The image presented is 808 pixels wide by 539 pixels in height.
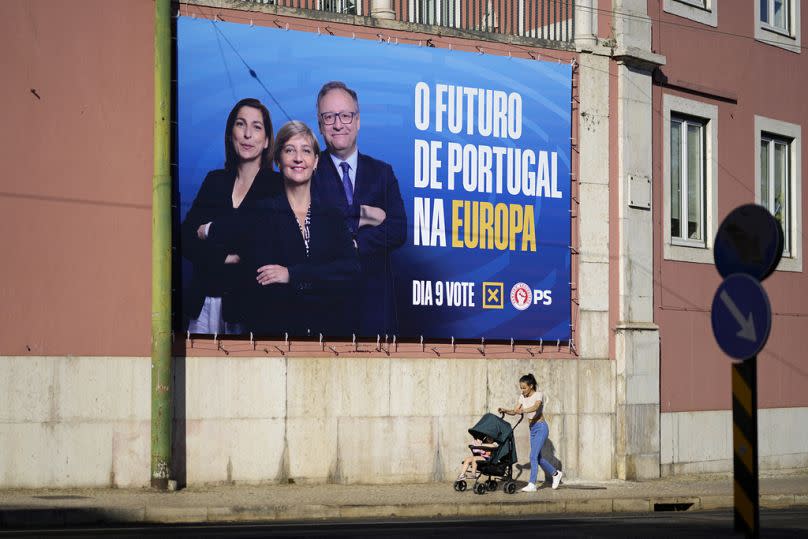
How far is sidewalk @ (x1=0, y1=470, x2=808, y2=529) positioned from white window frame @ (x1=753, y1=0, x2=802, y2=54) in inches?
360

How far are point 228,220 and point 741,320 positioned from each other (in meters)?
12.4

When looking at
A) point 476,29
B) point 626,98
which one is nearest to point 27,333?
point 476,29

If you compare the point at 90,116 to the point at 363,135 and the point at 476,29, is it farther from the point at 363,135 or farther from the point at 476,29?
the point at 476,29

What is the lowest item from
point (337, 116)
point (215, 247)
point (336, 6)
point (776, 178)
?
point (215, 247)

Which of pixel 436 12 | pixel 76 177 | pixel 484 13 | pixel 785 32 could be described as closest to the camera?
pixel 76 177

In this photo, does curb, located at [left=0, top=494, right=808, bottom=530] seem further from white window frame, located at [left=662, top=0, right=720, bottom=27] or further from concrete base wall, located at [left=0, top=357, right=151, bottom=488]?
white window frame, located at [left=662, top=0, right=720, bottom=27]

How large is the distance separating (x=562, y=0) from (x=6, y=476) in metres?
12.1

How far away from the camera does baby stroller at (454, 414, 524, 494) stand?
2070 centimetres

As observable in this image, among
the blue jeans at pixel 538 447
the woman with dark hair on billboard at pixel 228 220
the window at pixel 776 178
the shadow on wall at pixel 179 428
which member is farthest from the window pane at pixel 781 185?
the shadow on wall at pixel 179 428

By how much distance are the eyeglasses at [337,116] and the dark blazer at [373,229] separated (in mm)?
499

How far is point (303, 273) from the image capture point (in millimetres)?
21297

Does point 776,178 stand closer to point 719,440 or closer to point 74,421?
point 719,440

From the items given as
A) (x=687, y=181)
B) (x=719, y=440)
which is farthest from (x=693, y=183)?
(x=719, y=440)

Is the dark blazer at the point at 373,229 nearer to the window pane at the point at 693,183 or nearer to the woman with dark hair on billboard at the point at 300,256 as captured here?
the woman with dark hair on billboard at the point at 300,256
